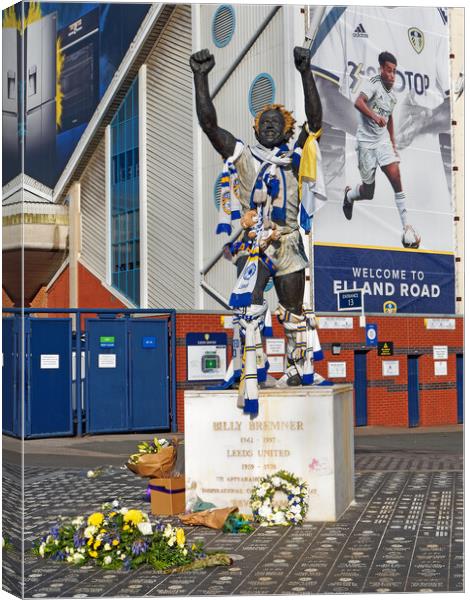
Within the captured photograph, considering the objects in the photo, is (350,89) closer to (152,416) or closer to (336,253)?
(336,253)

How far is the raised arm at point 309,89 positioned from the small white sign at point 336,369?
11.0 m

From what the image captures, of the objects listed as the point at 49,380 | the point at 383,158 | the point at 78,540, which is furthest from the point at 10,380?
the point at 49,380

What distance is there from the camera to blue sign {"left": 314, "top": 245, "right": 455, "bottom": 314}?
51.4ft

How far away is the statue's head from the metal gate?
8175 mm

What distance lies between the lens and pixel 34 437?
17.2 m

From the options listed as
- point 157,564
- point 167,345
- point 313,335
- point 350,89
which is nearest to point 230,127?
point 350,89

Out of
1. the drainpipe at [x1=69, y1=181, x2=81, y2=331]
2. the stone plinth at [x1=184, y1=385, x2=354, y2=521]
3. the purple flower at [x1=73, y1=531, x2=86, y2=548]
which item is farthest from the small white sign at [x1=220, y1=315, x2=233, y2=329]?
the purple flower at [x1=73, y1=531, x2=86, y2=548]

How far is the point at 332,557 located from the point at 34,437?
9.83 metres

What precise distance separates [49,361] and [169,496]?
7958mm

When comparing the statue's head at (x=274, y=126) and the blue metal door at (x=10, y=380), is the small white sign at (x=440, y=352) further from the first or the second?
the blue metal door at (x=10, y=380)

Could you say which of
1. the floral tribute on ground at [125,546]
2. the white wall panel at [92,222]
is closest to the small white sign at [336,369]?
the white wall panel at [92,222]

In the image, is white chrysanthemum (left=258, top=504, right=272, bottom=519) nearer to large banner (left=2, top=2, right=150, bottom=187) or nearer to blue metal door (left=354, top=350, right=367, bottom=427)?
large banner (left=2, top=2, right=150, bottom=187)

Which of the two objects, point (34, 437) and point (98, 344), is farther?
point (98, 344)

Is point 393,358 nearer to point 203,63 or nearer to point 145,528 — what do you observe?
point 203,63
